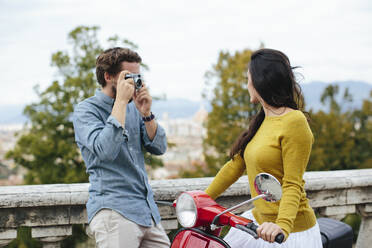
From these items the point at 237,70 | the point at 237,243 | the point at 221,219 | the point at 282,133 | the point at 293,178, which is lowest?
the point at 237,243

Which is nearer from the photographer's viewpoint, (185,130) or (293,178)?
(293,178)

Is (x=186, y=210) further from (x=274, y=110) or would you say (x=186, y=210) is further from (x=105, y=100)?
(x=105, y=100)

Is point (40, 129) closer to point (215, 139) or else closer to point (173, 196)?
point (215, 139)

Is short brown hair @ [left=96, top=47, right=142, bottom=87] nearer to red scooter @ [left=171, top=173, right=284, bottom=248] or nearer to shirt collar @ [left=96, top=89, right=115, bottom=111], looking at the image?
shirt collar @ [left=96, top=89, right=115, bottom=111]

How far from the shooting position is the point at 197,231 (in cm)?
190

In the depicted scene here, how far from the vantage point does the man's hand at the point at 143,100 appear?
2.35 meters

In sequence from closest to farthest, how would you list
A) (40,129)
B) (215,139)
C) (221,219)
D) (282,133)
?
(221,219), (282,133), (40,129), (215,139)

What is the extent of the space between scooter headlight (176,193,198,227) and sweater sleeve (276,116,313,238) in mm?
391

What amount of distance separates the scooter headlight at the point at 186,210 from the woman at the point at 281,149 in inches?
14.1

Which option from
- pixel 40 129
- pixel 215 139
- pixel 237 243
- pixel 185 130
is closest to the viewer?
pixel 237 243

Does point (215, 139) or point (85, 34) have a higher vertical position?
point (85, 34)

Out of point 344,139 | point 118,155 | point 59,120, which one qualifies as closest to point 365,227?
point 118,155

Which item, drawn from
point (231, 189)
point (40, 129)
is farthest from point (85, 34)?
point (231, 189)

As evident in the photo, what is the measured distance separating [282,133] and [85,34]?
60.7 ft
